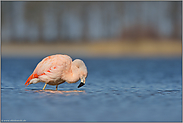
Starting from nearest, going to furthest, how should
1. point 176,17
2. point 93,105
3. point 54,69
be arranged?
point 93,105 < point 54,69 < point 176,17

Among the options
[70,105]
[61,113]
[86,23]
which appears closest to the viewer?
[61,113]

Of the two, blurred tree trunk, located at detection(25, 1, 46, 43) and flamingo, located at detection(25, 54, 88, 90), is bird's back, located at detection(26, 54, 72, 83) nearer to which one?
flamingo, located at detection(25, 54, 88, 90)

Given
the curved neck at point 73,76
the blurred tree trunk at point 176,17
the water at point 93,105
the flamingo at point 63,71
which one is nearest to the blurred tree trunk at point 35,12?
the blurred tree trunk at point 176,17

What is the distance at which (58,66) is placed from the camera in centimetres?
802

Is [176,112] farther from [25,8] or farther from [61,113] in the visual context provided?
[25,8]

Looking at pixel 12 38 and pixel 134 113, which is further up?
pixel 134 113

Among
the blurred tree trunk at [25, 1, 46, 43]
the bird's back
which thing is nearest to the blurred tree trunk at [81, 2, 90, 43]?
the blurred tree trunk at [25, 1, 46, 43]

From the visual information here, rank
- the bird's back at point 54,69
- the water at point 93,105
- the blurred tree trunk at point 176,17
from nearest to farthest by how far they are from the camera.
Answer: the water at point 93,105 → the bird's back at point 54,69 → the blurred tree trunk at point 176,17

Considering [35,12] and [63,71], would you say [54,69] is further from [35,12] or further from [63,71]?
[35,12]

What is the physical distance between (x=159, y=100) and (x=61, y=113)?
2411 mm

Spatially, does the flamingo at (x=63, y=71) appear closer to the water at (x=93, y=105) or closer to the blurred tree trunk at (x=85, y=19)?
the water at (x=93, y=105)

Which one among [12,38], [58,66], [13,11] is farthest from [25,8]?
[58,66]

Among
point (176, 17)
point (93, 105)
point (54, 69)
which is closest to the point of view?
point (93, 105)

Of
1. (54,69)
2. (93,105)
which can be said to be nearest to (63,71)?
(54,69)
